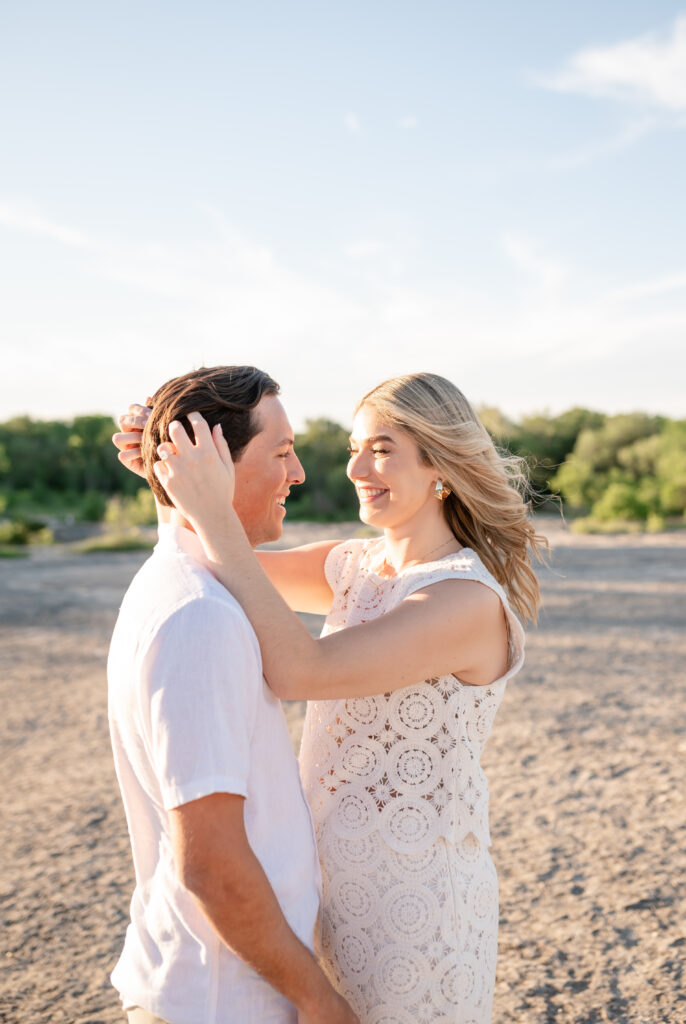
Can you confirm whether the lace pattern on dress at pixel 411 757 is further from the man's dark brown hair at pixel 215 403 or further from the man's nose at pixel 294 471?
the man's dark brown hair at pixel 215 403

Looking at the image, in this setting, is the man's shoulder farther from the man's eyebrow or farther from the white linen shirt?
the man's eyebrow

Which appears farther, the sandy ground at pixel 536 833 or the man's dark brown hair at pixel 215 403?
the sandy ground at pixel 536 833

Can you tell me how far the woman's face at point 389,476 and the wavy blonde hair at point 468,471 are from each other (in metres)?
0.03

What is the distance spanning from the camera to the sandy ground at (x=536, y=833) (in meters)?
3.71

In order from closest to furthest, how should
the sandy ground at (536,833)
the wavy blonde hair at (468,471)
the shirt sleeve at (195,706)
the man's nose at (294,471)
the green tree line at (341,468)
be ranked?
the shirt sleeve at (195,706) → the man's nose at (294,471) → the wavy blonde hair at (468,471) → the sandy ground at (536,833) → the green tree line at (341,468)

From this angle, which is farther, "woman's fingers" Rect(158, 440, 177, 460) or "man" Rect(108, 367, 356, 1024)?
"woman's fingers" Rect(158, 440, 177, 460)

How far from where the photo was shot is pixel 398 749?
1.91m

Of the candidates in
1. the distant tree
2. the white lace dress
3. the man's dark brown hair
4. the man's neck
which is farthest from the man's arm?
the distant tree

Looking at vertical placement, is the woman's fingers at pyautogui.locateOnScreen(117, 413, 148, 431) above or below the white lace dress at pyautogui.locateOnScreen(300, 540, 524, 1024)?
above

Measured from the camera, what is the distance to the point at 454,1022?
1850 millimetres

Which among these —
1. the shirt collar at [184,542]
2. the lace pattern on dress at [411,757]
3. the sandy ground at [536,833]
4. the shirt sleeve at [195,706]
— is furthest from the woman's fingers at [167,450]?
the sandy ground at [536,833]

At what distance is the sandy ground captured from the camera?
3.71m

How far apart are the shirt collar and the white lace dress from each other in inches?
20.7

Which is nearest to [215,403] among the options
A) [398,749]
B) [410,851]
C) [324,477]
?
[398,749]
